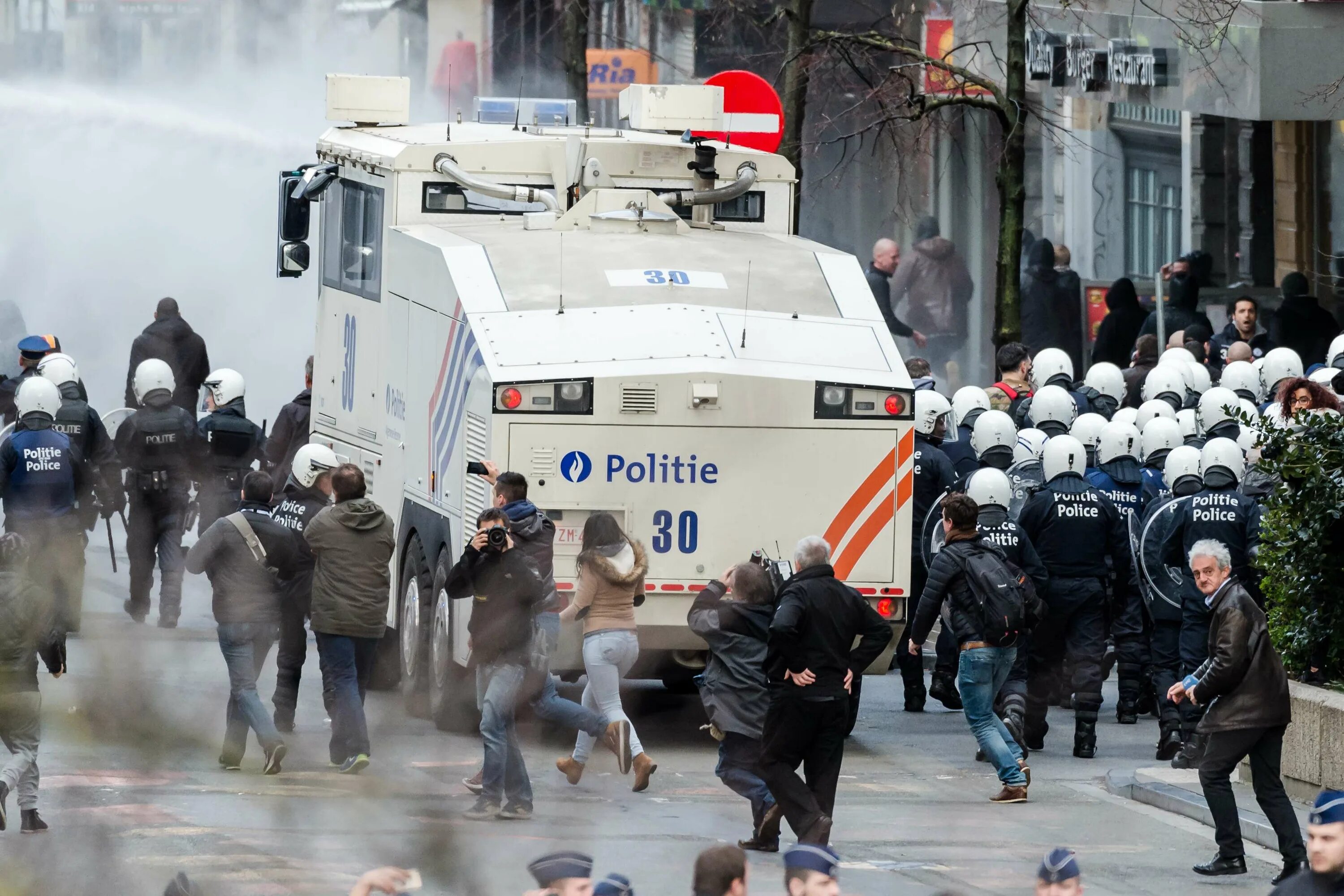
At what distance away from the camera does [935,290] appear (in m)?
29.5

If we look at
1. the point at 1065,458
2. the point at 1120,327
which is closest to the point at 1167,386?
the point at 1065,458

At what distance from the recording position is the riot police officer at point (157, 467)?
18234 mm

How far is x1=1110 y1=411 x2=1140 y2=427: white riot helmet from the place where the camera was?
16.0m

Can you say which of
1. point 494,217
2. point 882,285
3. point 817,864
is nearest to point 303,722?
point 494,217

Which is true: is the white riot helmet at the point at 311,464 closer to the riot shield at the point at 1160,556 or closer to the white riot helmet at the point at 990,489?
the white riot helmet at the point at 990,489

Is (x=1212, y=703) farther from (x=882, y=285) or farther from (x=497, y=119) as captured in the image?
(x=882, y=285)

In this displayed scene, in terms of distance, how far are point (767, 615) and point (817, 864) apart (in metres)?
5.47

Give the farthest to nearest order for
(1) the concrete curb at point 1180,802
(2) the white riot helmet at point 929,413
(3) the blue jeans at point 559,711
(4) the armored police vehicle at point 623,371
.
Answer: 1. (2) the white riot helmet at point 929,413
2. (4) the armored police vehicle at point 623,371
3. (3) the blue jeans at point 559,711
4. (1) the concrete curb at point 1180,802

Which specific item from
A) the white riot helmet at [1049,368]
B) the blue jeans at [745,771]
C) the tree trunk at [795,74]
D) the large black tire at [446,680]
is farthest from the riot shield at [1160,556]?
the tree trunk at [795,74]

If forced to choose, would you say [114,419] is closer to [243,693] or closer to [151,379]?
[151,379]

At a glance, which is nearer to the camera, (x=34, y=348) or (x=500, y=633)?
(x=500, y=633)

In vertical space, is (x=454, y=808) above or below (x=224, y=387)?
below

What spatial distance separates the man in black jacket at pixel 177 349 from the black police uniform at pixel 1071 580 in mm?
9564

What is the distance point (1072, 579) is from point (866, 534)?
1.59 m
